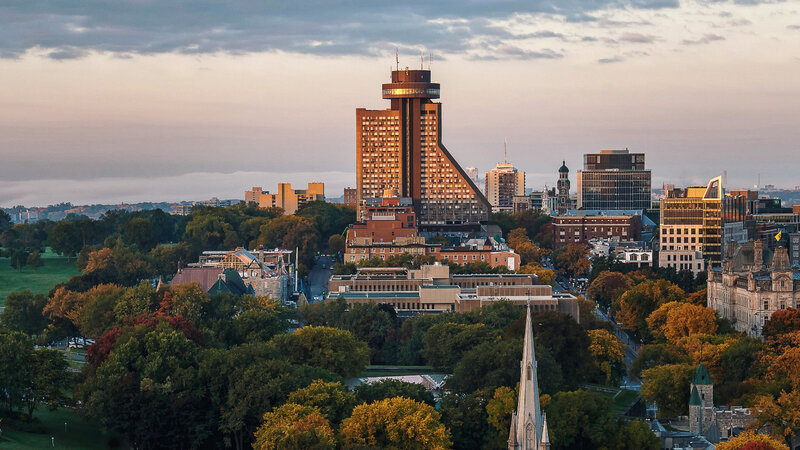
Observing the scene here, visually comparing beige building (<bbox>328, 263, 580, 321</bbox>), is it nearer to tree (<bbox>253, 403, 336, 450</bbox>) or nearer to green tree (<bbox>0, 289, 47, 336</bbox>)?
green tree (<bbox>0, 289, 47, 336</bbox>)

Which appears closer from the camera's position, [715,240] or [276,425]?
[276,425]

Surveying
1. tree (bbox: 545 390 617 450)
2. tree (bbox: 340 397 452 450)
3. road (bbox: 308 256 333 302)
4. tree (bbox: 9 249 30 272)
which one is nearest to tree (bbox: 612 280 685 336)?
road (bbox: 308 256 333 302)

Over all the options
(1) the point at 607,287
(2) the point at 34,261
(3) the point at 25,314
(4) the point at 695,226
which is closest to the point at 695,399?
(3) the point at 25,314

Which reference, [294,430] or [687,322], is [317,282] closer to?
[687,322]

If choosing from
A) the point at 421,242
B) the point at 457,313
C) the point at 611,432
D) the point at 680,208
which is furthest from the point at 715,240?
the point at 611,432

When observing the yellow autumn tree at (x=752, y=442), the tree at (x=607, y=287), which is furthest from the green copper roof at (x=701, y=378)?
the tree at (x=607, y=287)

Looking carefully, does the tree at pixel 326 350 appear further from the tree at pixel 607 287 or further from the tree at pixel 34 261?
the tree at pixel 34 261

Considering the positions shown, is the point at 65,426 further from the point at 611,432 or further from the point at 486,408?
the point at 611,432
